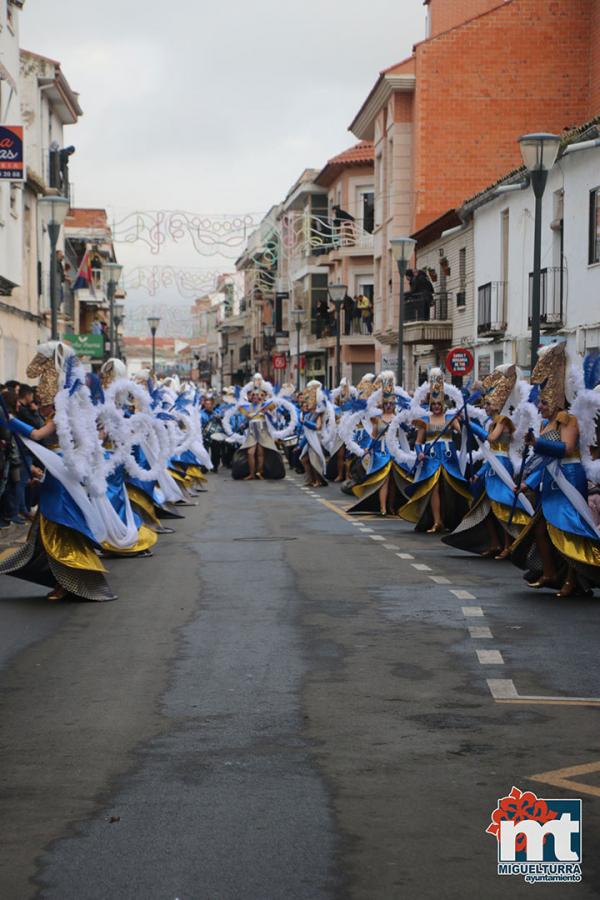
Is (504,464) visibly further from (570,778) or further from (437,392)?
(570,778)

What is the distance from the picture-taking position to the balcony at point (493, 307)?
36906 mm

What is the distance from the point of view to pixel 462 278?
4266 cm

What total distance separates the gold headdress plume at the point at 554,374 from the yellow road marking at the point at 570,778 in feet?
20.0

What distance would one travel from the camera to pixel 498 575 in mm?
13844

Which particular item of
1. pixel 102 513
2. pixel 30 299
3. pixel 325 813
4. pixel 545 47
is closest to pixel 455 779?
pixel 325 813

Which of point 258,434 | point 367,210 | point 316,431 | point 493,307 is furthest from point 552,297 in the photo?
point 367,210

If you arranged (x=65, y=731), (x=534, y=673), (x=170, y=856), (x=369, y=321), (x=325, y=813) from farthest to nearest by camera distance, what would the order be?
(x=369, y=321) → (x=534, y=673) → (x=65, y=731) → (x=325, y=813) → (x=170, y=856)

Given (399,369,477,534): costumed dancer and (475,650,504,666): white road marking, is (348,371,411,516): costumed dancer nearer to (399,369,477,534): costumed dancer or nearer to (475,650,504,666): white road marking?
(399,369,477,534): costumed dancer

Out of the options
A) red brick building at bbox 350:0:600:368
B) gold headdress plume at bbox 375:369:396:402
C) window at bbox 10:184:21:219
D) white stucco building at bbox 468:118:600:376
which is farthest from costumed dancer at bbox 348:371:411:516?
red brick building at bbox 350:0:600:368

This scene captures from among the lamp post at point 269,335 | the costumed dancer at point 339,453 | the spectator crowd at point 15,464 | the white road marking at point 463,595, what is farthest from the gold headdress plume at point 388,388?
the lamp post at point 269,335

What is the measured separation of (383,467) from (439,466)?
11.0 feet

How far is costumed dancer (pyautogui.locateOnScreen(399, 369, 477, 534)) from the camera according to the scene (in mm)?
17938

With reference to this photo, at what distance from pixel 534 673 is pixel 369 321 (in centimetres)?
5636

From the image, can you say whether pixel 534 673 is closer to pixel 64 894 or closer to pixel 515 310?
pixel 64 894
